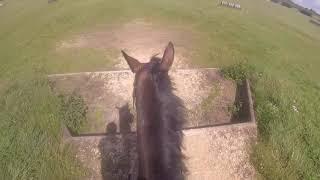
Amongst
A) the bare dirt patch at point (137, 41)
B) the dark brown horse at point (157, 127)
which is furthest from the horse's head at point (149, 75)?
the bare dirt patch at point (137, 41)

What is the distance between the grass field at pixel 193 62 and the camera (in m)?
9.42

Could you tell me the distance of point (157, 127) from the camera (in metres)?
3.16

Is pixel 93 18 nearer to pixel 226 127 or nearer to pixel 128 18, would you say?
pixel 128 18

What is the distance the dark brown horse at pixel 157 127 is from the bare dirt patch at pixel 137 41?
9058 mm

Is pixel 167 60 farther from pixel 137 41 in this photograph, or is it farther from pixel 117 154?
pixel 137 41

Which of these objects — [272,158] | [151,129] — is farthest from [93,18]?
[151,129]

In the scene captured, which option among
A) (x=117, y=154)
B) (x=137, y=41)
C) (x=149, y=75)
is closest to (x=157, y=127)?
(x=149, y=75)

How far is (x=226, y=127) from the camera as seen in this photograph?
996 centimetres

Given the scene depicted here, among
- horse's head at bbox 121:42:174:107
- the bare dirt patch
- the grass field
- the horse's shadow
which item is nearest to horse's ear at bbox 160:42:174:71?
horse's head at bbox 121:42:174:107

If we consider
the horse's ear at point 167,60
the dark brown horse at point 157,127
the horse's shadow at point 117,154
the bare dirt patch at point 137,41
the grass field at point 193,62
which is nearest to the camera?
the dark brown horse at point 157,127

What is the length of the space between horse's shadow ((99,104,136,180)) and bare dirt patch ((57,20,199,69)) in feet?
12.2

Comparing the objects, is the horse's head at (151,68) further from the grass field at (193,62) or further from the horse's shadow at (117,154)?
the grass field at (193,62)

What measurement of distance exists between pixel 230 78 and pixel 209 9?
9.72 meters

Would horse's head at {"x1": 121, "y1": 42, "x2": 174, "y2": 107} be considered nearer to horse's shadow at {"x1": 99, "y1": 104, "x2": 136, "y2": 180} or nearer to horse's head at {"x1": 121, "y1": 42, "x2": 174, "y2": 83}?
horse's head at {"x1": 121, "y1": 42, "x2": 174, "y2": 83}
